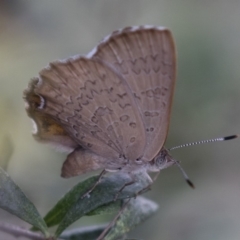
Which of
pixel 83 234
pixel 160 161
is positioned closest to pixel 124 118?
pixel 160 161

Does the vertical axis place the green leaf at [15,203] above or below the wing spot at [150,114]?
above

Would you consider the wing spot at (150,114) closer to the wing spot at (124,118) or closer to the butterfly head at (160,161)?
the wing spot at (124,118)

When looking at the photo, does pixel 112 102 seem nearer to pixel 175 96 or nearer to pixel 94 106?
pixel 94 106

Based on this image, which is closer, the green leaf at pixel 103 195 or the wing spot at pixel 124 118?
the green leaf at pixel 103 195

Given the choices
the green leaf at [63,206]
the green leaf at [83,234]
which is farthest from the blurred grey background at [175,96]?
the green leaf at [63,206]

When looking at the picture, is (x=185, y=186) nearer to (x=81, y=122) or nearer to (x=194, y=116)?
(x=194, y=116)

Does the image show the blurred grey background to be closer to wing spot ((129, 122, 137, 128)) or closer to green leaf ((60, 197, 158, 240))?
green leaf ((60, 197, 158, 240))

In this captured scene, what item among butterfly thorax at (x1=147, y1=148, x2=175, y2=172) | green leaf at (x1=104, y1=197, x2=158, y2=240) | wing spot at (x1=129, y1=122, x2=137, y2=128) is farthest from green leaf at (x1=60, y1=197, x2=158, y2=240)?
wing spot at (x1=129, y1=122, x2=137, y2=128)
